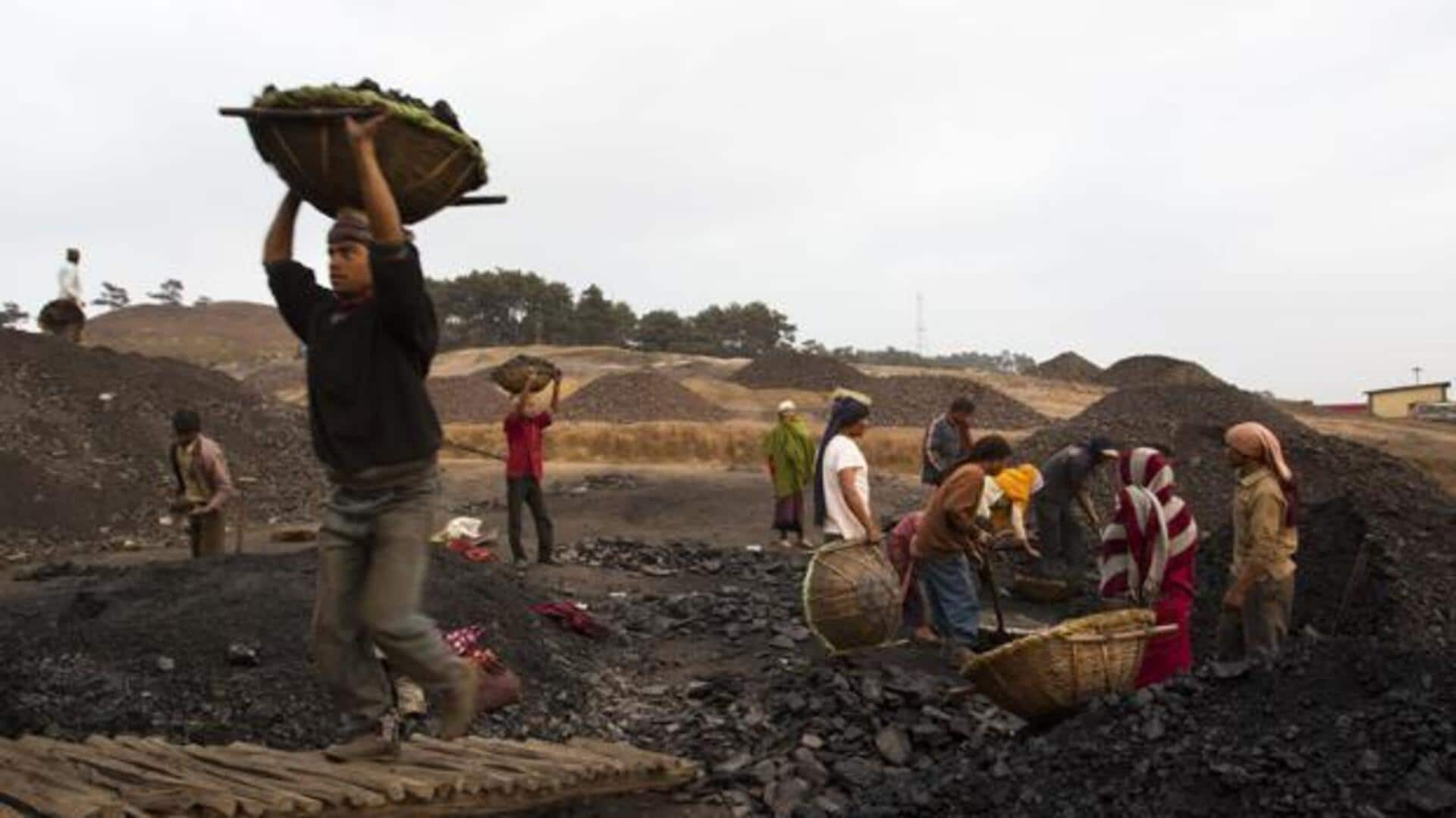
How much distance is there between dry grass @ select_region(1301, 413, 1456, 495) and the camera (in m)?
25.0

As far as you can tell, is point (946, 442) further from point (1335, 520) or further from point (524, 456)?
point (524, 456)

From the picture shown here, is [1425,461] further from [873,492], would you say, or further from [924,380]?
[924,380]

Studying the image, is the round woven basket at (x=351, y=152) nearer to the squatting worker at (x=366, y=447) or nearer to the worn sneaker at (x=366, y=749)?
the squatting worker at (x=366, y=447)

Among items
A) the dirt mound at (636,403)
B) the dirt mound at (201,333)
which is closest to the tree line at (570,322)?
the dirt mound at (201,333)

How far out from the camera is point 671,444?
95.4 ft

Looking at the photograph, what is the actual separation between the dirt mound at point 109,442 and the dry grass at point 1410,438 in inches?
802

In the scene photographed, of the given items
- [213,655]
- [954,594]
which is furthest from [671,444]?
[213,655]

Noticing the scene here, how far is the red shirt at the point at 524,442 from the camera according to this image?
11945mm

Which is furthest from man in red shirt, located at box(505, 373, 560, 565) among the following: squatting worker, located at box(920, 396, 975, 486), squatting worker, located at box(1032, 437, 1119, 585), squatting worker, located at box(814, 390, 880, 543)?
squatting worker, located at box(1032, 437, 1119, 585)

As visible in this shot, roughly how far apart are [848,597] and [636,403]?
85.8ft

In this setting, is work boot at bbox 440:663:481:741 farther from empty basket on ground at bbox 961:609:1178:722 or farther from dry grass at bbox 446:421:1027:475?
dry grass at bbox 446:421:1027:475

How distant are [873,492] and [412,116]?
17349 mm

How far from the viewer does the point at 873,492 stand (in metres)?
21.0

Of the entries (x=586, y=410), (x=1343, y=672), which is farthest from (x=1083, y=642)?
(x=586, y=410)
